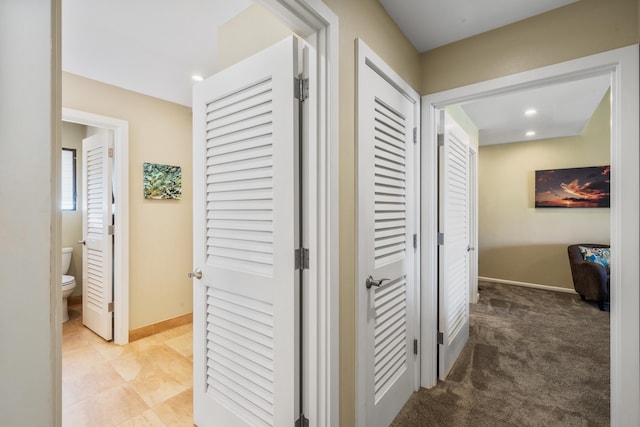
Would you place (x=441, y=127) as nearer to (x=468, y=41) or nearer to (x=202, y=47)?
(x=468, y=41)

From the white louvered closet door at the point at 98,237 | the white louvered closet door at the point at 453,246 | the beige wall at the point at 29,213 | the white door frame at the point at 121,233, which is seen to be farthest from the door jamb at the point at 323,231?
the white louvered closet door at the point at 98,237

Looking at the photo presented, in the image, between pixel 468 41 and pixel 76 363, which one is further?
pixel 76 363

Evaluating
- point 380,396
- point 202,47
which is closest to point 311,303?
point 380,396

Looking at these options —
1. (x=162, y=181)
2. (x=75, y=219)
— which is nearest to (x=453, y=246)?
(x=162, y=181)

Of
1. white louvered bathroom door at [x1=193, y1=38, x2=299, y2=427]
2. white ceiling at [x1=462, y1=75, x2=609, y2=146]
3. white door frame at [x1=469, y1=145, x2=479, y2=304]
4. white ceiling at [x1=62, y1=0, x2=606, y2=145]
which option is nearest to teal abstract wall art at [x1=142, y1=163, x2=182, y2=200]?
white ceiling at [x1=62, y1=0, x2=606, y2=145]

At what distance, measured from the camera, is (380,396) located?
5.28 ft

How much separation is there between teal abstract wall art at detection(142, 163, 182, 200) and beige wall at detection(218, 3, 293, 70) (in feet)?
5.45

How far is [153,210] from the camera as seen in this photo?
295cm

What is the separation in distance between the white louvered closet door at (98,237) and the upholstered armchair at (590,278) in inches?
224

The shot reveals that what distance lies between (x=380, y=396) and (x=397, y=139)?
60.0 inches

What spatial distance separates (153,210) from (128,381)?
156 cm

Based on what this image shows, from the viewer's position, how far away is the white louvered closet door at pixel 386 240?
58.0 inches

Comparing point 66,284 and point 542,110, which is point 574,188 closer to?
point 542,110

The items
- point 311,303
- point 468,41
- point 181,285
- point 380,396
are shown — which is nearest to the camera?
point 311,303
